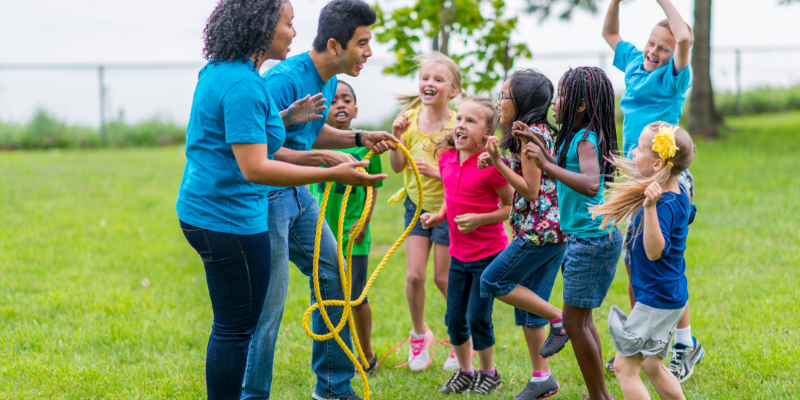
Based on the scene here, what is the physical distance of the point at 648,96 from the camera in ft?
11.5

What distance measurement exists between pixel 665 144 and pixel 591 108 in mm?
585

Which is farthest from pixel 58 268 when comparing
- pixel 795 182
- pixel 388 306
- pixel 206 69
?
pixel 795 182

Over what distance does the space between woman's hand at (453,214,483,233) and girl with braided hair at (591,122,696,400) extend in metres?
0.77

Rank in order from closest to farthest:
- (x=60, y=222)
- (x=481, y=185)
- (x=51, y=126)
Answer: (x=481, y=185) → (x=60, y=222) → (x=51, y=126)

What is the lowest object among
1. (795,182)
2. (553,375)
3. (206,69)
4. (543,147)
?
(553,375)

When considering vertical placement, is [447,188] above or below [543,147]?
below

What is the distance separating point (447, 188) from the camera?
11.6 feet

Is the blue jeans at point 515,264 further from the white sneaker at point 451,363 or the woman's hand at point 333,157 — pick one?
the woman's hand at point 333,157

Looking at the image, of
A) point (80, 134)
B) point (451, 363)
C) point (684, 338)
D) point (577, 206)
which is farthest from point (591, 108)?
point (80, 134)

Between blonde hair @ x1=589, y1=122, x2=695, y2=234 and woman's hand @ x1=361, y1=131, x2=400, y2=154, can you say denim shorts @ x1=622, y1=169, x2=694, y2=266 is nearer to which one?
blonde hair @ x1=589, y1=122, x2=695, y2=234

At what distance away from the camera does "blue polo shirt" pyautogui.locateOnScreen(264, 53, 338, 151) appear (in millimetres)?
2799

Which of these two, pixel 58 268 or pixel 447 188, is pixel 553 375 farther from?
pixel 58 268

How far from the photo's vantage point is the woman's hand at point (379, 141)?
9.71ft

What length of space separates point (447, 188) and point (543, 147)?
79cm
